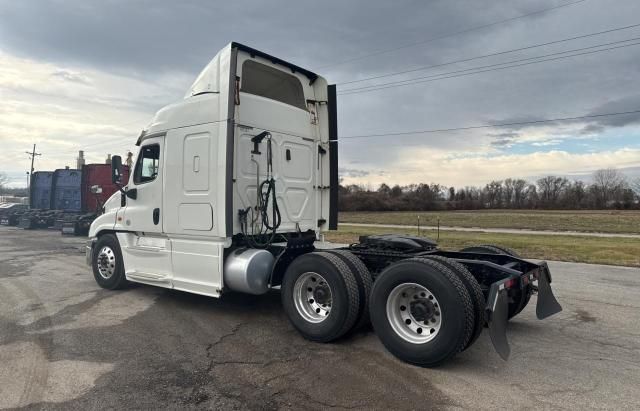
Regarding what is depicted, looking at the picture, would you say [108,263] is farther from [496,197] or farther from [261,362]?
[496,197]

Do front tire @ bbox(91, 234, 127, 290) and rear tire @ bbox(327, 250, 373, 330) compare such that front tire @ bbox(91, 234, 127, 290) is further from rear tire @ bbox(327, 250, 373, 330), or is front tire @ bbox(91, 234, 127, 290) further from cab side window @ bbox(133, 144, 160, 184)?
rear tire @ bbox(327, 250, 373, 330)

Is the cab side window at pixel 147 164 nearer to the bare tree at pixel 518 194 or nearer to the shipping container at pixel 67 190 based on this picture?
the shipping container at pixel 67 190

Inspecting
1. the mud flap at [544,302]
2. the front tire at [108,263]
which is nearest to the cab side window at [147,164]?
the front tire at [108,263]

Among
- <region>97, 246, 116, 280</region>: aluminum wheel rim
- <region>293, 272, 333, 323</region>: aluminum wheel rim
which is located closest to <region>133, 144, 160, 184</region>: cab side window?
<region>97, 246, 116, 280</region>: aluminum wheel rim

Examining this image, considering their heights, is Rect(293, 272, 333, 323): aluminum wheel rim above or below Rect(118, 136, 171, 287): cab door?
below

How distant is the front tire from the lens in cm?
775

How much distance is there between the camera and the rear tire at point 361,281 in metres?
5.01

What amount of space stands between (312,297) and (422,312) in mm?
1473

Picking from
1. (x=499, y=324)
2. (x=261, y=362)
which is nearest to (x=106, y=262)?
(x=261, y=362)

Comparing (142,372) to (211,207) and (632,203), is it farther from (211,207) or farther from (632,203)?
(632,203)

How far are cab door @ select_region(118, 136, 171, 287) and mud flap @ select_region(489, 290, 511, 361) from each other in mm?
4522

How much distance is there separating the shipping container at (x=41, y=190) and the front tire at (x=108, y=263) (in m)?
19.8

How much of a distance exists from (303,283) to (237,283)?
946 mm

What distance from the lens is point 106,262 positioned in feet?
26.1
